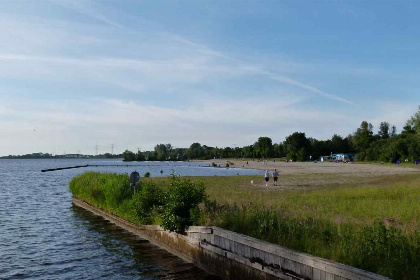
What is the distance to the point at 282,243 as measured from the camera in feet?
39.5

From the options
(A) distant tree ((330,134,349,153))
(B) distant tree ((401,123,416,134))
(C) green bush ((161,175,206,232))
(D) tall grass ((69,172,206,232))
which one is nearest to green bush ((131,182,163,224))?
(D) tall grass ((69,172,206,232))

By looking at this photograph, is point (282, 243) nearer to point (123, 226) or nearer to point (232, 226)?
point (232, 226)

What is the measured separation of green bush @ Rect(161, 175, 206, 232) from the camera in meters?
16.5

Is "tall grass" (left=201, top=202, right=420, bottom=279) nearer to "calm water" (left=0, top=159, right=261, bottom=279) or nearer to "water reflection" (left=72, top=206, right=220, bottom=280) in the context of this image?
"water reflection" (left=72, top=206, right=220, bottom=280)

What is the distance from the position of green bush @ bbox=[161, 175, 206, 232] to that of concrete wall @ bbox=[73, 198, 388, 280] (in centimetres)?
56

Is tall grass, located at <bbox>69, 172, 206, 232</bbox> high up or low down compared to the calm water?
up

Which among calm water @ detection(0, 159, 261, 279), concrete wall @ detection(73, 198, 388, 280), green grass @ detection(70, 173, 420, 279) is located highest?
green grass @ detection(70, 173, 420, 279)

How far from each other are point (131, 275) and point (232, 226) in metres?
4.49

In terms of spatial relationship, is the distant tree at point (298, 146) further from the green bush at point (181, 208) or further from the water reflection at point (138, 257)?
the green bush at point (181, 208)

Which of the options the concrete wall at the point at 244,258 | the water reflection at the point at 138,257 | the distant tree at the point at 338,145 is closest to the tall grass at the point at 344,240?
the concrete wall at the point at 244,258

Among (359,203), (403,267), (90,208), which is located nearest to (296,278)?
(403,267)

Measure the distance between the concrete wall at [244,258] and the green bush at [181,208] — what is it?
56 centimetres

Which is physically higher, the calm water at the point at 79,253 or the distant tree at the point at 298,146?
Answer: the distant tree at the point at 298,146

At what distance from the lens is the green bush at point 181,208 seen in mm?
16469
